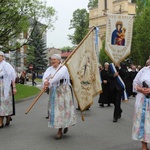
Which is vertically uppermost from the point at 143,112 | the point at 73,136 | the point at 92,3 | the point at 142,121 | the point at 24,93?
the point at 92,3

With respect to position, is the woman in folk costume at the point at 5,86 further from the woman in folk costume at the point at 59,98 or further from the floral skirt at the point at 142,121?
the floral skirt at the point at 142,121

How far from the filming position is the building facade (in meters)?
71.7

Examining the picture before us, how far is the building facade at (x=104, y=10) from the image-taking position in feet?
235

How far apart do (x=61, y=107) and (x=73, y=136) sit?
810 millimetres

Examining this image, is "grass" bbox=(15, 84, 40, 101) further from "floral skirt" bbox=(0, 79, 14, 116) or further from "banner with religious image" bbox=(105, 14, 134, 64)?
"floral skirt" bbox=(0, 79, 14, 116)

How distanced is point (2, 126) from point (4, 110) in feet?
1.41

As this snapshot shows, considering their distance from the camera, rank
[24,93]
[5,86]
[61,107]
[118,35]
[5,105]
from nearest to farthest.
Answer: [61,107] < [5,86] < [5,105] < [118,35] < [24,93]

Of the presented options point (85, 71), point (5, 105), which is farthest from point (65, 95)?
point (5, 105)

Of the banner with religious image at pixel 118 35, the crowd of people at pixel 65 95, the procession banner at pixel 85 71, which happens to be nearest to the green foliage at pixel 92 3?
the banner with religious image at pixel 118 35

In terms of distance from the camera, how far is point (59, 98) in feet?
24.4

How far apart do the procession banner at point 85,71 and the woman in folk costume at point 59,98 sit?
181mm

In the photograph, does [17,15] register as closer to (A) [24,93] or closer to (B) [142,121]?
(A) [24,93]

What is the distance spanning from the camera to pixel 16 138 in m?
7.57

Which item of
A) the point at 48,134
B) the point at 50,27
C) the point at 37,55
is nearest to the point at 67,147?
the point at 48,134
